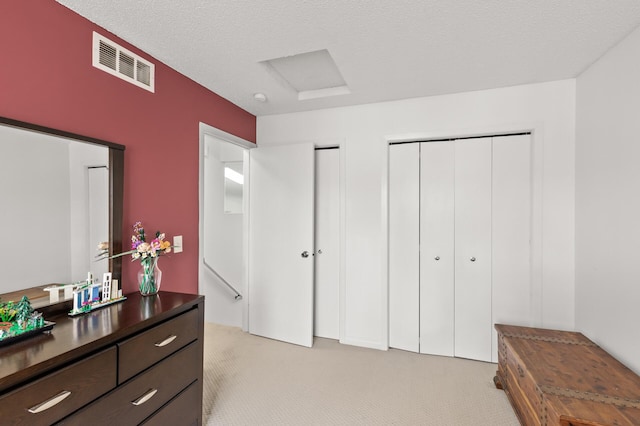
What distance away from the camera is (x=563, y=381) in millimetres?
1613

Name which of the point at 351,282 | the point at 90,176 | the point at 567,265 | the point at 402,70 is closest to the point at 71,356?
the point at 90,176

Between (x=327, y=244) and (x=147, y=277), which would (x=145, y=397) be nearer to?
(x=147, y=277)

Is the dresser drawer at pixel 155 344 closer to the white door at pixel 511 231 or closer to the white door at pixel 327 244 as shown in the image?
the white door at pixel 327 244

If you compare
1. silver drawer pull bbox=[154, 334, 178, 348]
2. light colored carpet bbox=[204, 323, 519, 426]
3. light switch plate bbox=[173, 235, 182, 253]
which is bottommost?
light colored carpet bbox=[204, 323, 519, 426]

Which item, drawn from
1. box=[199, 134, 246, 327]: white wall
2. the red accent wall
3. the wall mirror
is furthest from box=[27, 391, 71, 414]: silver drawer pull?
box=[199, 134, 246, 327]: white wall

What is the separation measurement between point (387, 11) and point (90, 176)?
6.32 feet

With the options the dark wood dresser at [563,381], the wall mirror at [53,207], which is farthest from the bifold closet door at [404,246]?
the wall mirror at [53,207]

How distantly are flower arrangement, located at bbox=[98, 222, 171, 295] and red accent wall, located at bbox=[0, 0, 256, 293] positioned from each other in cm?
13

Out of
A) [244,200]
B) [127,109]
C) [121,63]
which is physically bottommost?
[244,200]

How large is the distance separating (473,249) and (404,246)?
0.63 metres

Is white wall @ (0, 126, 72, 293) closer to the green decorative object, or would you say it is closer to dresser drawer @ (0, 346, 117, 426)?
the green decorative object

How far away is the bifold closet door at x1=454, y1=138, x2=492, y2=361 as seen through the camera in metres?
2.74

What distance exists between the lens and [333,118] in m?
3.15

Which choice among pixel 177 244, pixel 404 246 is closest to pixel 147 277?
pixel 177 244
